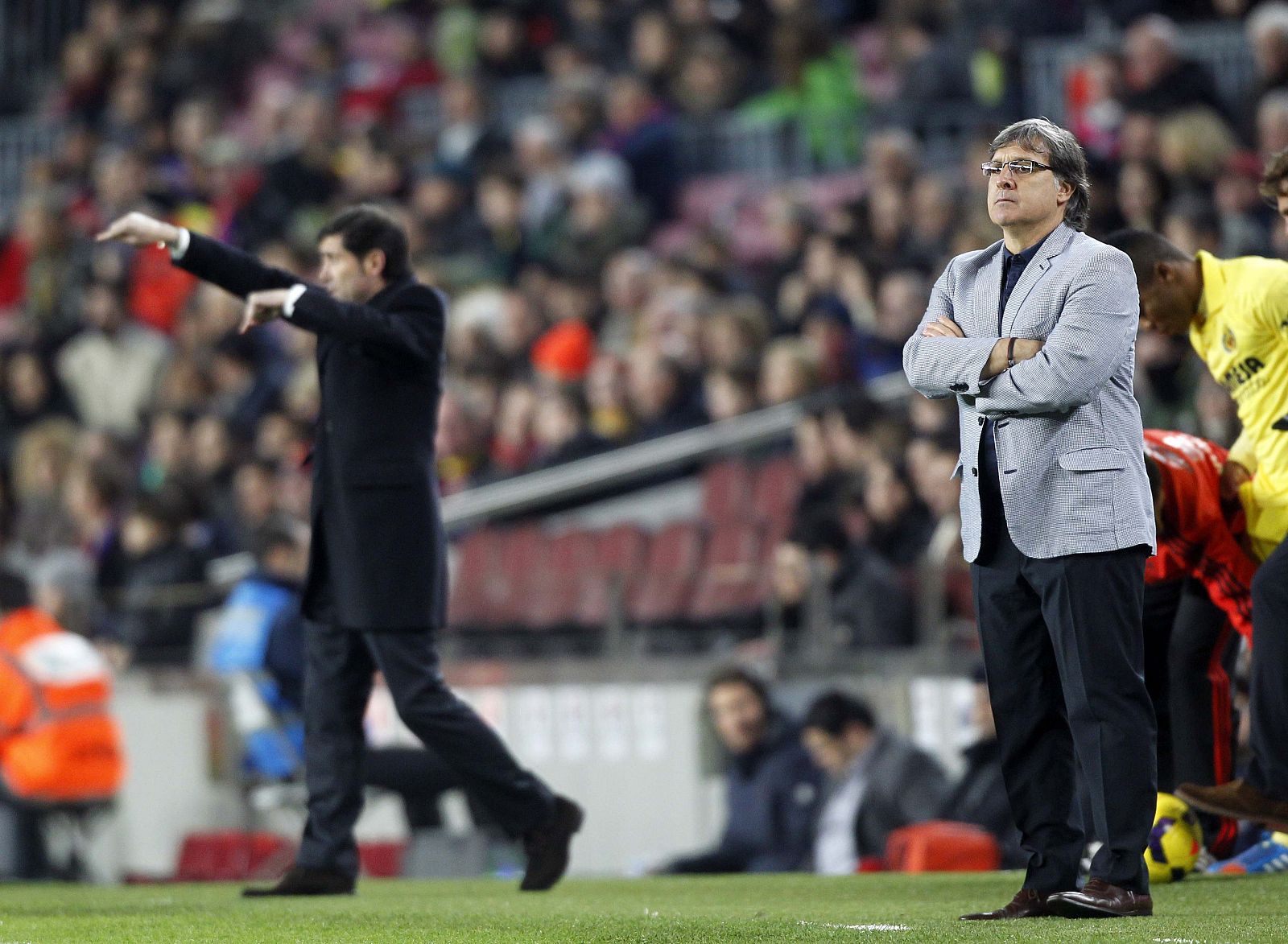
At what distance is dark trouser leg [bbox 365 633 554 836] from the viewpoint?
276 inches

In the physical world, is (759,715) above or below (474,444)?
below

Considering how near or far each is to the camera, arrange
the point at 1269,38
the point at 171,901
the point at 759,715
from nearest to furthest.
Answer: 1. the point at 171,901
2. the point at 759,715
3. the point at 1269,38

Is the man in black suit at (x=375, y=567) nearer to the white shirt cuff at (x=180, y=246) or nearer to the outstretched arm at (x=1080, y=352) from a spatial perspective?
the white shirt cuff at (x=180, y=246)

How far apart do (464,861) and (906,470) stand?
2.76m

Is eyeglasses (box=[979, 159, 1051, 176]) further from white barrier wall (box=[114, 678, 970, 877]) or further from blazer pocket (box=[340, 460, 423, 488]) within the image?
white barrier wall (box=[114, 678, 970, 877])

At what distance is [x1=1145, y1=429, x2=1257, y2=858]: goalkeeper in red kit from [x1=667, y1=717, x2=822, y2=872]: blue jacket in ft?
8.86

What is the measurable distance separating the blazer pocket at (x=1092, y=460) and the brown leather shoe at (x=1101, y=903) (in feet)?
3.20

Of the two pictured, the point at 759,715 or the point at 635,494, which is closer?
the point at 759,715

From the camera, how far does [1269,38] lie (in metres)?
12.1

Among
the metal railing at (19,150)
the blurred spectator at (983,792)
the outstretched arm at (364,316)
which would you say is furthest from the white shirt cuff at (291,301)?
the metal railing at (19,150)

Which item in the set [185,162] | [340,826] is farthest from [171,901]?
[185,162]

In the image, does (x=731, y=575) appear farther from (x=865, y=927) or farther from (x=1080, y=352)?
(x=1080, y=352)

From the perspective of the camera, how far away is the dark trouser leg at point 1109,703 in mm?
5180

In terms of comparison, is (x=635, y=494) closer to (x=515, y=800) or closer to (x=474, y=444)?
(x=474, y=444)
